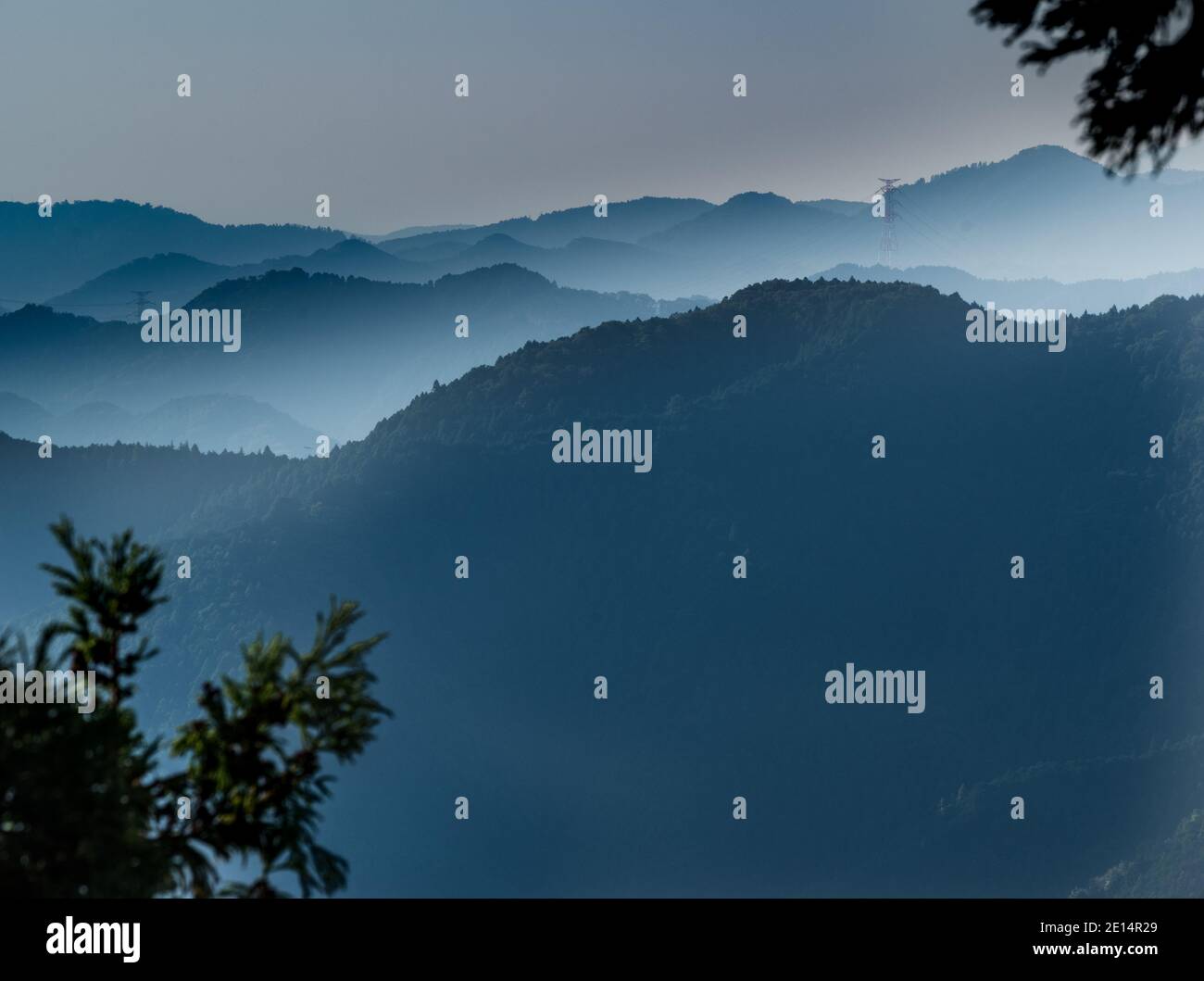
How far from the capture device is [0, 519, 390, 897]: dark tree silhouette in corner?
7.75 m

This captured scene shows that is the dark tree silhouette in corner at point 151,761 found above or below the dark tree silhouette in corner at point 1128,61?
below

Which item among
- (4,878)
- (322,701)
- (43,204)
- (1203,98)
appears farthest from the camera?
(43,204)

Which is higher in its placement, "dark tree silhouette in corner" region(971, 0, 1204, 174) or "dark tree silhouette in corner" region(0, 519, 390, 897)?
"dark tree silhouette in corner" region(971, 0, 1204, 174)

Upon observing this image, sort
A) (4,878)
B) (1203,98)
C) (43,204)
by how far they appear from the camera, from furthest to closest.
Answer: (43,204) → (1203,98) → (4,878)

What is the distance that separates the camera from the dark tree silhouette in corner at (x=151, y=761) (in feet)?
25.4

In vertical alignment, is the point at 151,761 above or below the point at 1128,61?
below

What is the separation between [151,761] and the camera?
883 cm

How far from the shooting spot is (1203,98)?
924 cm
